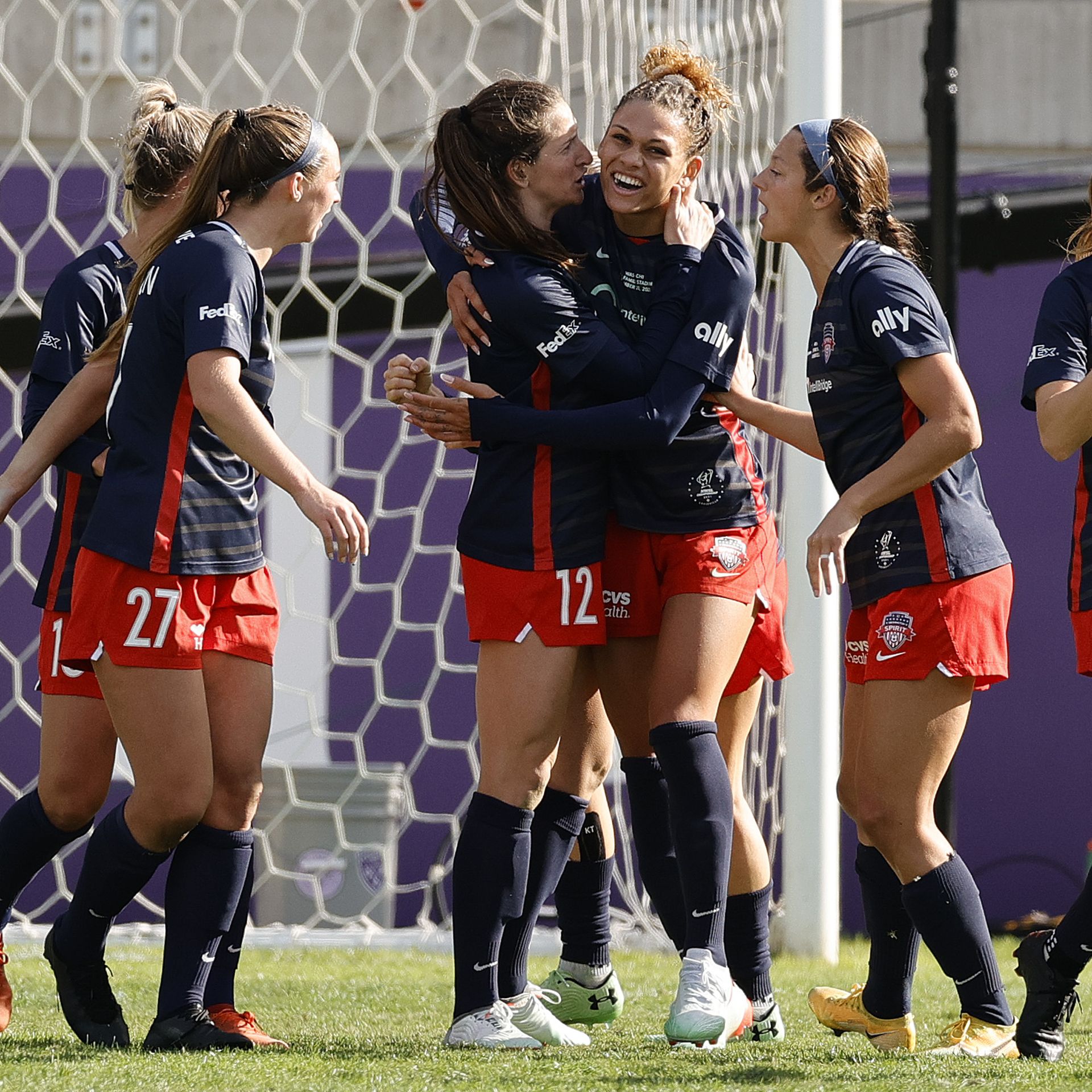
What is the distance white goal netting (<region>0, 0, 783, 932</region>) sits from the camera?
5.62m

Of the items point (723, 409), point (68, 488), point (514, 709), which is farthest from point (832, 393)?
point (68, 488)

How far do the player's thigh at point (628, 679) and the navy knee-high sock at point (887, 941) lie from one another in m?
0.50

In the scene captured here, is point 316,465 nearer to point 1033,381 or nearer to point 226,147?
point 226,147

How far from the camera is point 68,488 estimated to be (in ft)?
9.72

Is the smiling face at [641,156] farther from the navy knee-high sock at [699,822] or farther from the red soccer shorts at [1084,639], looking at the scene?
the red soccer shorts at [1084,639]

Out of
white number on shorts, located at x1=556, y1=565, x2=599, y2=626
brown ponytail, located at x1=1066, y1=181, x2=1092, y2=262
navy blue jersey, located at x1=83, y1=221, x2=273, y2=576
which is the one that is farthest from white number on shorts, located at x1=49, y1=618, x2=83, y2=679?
brown ponytail, located at x1=1066, y1=181, x2=1092, y2=262

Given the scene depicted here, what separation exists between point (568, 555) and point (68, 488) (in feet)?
3.39

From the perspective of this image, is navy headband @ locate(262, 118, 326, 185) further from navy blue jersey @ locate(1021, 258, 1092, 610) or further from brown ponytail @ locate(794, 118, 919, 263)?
navy blue jersey @ locate(1021, 258, 1092, 610)

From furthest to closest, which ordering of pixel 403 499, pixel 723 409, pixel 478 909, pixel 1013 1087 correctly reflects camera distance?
pixel 403 499, pixel 723 409, pixel 478 909, pixel 1013 1087

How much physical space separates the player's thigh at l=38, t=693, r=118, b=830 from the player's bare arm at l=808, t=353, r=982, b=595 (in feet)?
4.41

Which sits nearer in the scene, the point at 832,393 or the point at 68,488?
the point at 832,393

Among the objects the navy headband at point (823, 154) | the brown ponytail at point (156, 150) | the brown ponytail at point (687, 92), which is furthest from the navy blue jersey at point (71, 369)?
the navy headband at point (823, 154)

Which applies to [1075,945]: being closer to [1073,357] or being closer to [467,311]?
[1073,357]

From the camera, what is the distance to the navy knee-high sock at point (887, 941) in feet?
9.13
